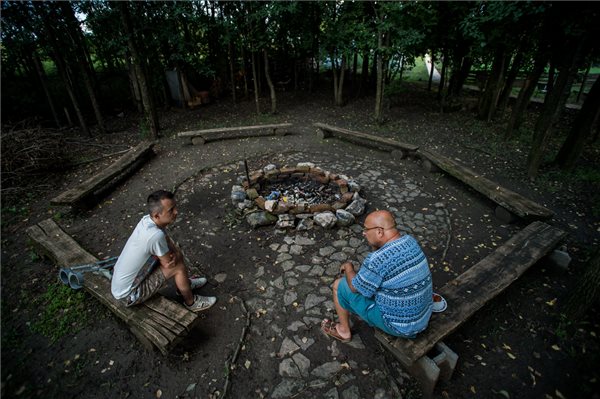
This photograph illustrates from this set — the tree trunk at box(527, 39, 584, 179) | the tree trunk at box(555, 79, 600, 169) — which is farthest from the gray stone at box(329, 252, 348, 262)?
the tree trunk at box(555, 79, 600, 169)

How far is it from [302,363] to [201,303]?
1.38 metres

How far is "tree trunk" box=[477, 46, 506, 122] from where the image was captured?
9.04 metres

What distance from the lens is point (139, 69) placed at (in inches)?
327

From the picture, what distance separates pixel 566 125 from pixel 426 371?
11285mm

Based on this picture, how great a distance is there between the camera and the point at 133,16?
9320 millimetres

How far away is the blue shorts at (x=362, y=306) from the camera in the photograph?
2504mm

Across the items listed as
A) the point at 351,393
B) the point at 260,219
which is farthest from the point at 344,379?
the point at 260,219

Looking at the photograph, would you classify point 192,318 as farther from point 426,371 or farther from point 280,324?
point 426,371

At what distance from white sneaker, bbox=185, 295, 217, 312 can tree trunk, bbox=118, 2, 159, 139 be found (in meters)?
7.64

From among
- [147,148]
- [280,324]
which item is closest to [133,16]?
[147,148]

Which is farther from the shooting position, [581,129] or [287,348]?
[581,129]

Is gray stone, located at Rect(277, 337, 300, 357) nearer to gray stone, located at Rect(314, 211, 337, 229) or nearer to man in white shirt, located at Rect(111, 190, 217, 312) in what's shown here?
man in white shirt, located at Rect(111, 190, 217, 312)

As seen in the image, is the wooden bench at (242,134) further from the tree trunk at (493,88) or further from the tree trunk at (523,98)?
the tree trunk at (493,88)

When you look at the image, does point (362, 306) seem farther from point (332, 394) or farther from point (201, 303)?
point (201, 303)
